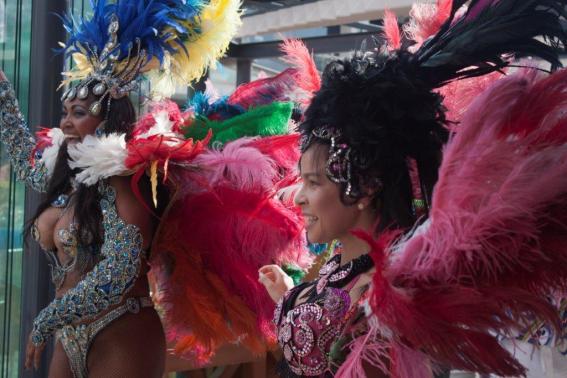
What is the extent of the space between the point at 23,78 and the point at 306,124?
1641 millimetres

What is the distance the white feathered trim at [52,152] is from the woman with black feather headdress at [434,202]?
37.1 inches

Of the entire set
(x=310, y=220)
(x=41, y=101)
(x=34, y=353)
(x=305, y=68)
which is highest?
(x=305, y=68)

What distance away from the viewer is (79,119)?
2.06 metres

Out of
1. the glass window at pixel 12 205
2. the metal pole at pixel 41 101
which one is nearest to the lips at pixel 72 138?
the metal pole at pixel 41 101

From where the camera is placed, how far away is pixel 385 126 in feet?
4.66

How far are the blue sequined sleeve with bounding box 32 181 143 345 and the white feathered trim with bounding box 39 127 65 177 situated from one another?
304 mm

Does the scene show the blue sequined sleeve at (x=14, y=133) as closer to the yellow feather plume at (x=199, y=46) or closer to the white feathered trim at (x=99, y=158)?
the yellow feather plume at (x=199, y=46)

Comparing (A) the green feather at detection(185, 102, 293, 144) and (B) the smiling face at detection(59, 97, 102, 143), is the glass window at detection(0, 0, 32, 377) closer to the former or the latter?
(B) the smiling face at detection(59, 97, 102, 143)

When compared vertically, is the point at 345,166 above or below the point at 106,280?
above

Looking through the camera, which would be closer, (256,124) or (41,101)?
(256,124)

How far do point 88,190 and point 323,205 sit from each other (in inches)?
32.3

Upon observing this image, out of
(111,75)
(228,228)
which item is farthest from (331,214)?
(111,75)

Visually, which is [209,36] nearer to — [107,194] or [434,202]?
[107,194]

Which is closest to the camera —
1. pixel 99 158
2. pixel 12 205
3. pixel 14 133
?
pixel 99 158
